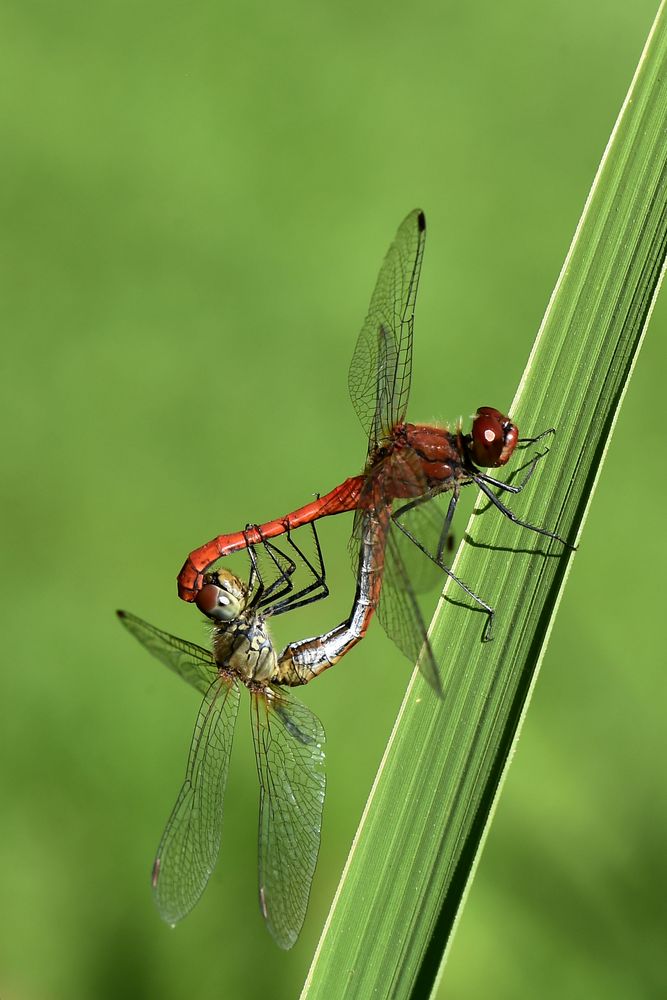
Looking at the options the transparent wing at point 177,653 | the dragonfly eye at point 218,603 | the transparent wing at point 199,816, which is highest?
the dragonfly eye at point 218,603

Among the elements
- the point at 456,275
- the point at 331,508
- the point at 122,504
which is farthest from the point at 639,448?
the point at 122,504

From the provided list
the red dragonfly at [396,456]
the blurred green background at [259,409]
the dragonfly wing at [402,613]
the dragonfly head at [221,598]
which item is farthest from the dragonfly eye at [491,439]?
the blurred green background at [259,409]

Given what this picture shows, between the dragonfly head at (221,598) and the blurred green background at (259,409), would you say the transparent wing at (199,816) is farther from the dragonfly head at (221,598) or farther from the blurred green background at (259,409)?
the blurred green background at (259,409)

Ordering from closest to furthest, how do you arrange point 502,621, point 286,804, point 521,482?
point 502,621
point 521,482
point 286,804

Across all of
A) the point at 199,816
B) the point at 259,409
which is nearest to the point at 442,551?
the point at 199,816

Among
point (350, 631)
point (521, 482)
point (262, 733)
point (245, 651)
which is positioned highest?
point (521, 482)

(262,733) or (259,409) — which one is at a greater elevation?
(259,409)

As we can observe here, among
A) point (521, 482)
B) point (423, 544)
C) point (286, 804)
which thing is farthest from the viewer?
point (286, 804)

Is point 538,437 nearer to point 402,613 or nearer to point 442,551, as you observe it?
point 442,551
